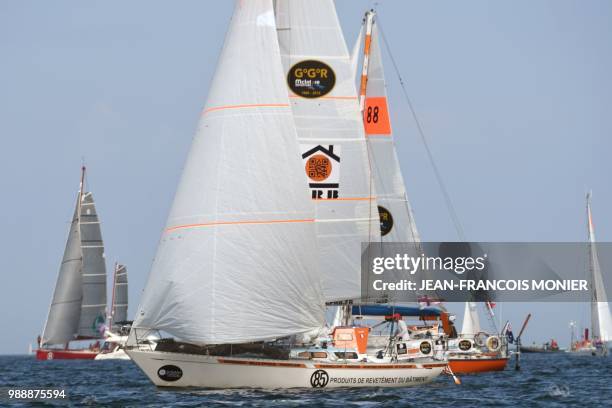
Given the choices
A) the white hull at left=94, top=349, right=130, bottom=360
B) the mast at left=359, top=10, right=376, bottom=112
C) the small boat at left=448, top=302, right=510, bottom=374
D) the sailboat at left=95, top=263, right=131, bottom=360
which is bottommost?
the small boat at left=448, top=302, right=510, bottom=374

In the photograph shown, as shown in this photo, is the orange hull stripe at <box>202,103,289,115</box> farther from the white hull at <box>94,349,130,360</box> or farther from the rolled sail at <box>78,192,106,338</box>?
the white hull at <box>94,349,130,360</box>

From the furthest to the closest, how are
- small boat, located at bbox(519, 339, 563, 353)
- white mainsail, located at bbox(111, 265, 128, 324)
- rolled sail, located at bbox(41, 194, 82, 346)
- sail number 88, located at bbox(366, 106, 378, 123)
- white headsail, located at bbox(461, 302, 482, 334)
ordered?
small boat, located at bbox(519, 339, 563, 353)
white mainsail, located at bbox(111, 265, 128, 324)
rolled sail, located at bbox(41, 194, 82, 346)
white headsail, located at bbox(461, 302, 482, 334)
sail number 88, located at bbox(366, 106, 378, 123)

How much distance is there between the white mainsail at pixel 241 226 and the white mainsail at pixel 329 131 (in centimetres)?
493

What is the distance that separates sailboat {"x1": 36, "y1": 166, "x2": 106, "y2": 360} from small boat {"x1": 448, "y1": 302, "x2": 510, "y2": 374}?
158ft

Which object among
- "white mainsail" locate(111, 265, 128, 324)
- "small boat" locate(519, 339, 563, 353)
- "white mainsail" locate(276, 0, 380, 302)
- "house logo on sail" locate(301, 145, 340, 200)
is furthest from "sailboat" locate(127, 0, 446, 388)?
"small boat" locate(519, 339, 563, 353)

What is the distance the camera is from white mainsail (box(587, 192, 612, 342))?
103812 mm

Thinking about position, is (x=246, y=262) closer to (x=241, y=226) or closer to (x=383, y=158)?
(x=241, y=226)

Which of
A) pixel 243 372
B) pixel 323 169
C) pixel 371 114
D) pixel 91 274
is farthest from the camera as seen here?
pixel 91 274

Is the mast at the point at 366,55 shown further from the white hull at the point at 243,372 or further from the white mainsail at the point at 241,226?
the white hull at the point at 243,372

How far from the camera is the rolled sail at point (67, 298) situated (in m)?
96.9

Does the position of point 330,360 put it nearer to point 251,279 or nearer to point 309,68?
point 251,279

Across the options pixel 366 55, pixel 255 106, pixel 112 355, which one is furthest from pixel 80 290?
pixel 255 106

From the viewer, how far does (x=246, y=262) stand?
33.5 meters

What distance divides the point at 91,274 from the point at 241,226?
66676mm
